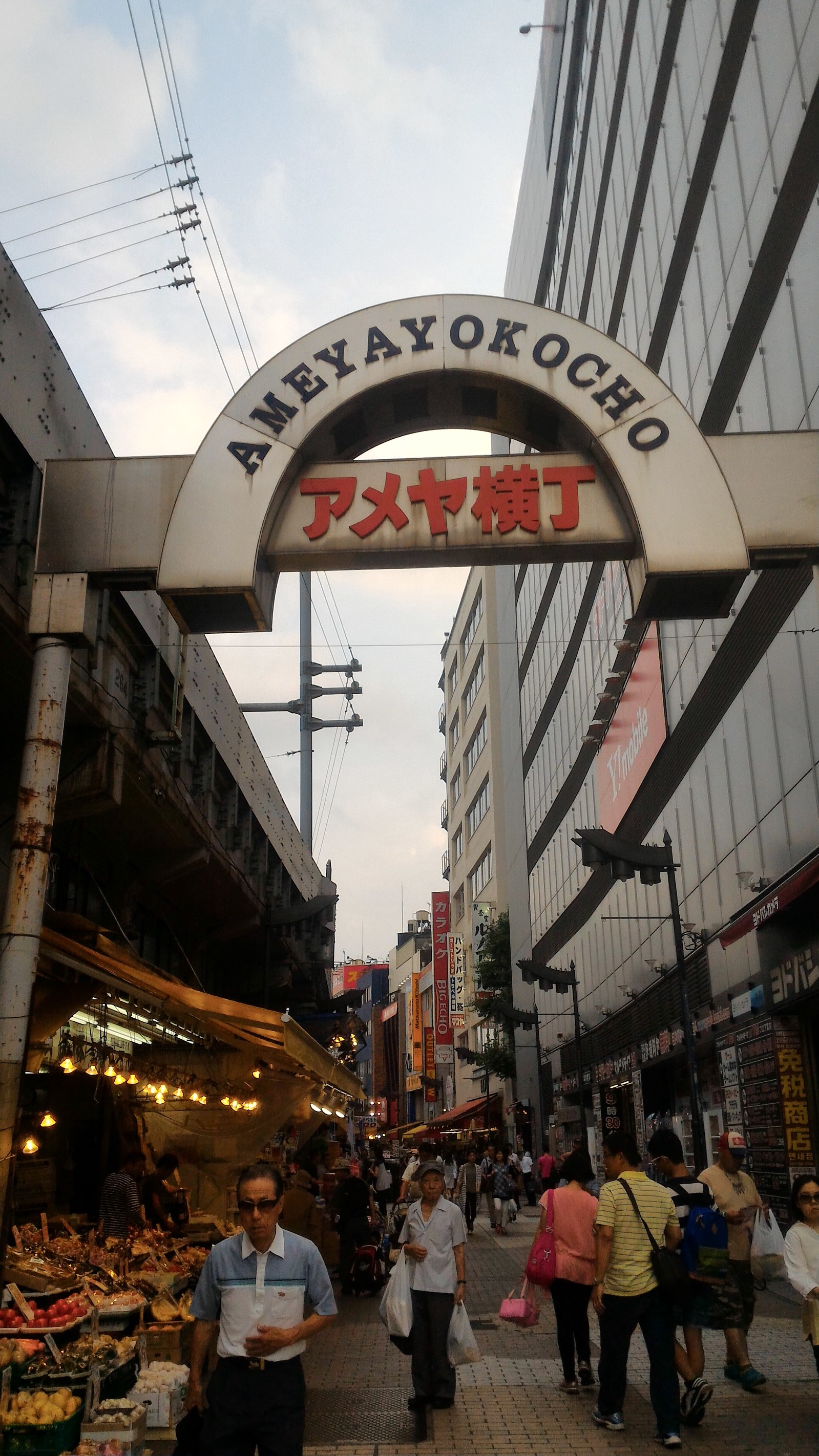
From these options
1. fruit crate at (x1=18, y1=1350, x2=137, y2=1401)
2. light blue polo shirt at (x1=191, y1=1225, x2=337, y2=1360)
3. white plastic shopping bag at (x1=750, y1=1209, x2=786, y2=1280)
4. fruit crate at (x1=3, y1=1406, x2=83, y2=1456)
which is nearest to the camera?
light blue polo shirt at (x1=191, y1=1225, x2=337, y2=1360)

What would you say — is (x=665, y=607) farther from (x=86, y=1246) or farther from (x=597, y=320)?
(x=597, y=320)

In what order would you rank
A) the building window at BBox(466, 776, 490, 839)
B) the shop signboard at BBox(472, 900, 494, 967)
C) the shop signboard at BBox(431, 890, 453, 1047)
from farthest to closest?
1. the shop signboard at BBox(431, 890, 453, 1047)
2. the building window at BBox(466, 776, 490, 839)
3. the shop signboard at BBox(472, 900, 494, 967)

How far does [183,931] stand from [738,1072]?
9.82 m

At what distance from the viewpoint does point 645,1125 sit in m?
24.3

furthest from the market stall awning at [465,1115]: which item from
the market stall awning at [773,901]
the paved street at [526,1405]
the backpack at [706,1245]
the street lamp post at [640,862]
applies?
the backpack at [706,1245]

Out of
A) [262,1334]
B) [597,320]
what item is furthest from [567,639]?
[262,1334]

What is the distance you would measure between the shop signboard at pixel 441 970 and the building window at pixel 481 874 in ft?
13.1

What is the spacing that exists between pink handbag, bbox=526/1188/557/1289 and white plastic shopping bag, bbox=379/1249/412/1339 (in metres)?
0.98

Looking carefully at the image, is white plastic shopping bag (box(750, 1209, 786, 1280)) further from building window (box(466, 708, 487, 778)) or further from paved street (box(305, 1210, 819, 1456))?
building window (box(466, 708, 487, 778))

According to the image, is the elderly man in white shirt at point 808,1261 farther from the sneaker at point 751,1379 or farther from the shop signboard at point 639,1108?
the shop signboard at point 639,1108

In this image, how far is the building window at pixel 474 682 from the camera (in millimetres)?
Result: 61000

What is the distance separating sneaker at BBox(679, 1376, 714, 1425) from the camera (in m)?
7.01

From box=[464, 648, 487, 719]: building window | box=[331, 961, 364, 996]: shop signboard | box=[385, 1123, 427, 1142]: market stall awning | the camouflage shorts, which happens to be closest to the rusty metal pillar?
the camouflage shorts

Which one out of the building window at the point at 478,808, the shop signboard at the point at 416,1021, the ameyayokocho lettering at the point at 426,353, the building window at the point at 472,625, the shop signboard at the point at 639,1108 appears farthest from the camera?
the shop signboard at the point at 416,1021
